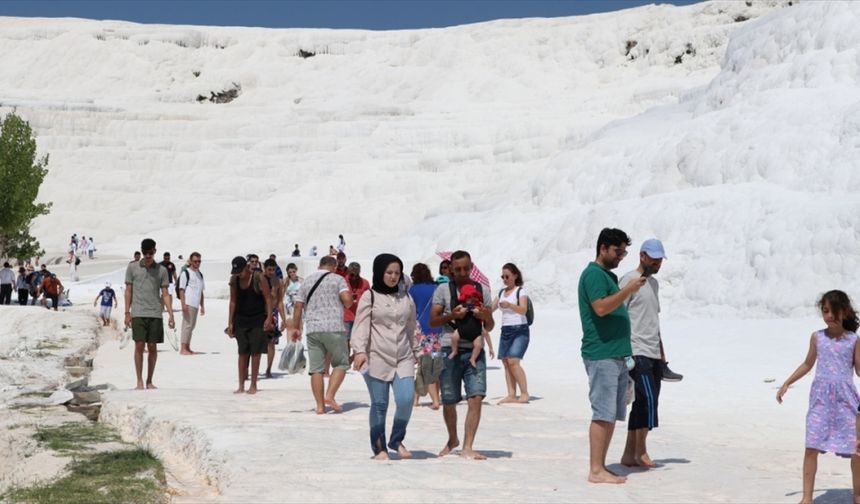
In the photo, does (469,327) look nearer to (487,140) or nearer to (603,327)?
(603,327)

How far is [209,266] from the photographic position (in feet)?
139

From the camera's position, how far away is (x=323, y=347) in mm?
10930

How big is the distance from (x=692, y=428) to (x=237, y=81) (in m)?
91.9

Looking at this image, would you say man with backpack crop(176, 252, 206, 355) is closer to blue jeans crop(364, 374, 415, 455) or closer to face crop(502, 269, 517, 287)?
face crop(502, 269, 517, 287)

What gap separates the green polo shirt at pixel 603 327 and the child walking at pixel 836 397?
126 cm

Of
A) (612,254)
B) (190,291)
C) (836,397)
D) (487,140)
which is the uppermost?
(487,140)

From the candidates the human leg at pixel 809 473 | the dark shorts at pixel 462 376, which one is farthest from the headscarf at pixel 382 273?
the human leg at pixel 809 473

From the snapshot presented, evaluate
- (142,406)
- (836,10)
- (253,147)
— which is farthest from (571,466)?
(253,147)

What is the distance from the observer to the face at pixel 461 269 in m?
8.56

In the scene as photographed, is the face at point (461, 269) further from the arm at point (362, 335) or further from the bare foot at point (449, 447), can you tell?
the bare foot at point (449, 447)

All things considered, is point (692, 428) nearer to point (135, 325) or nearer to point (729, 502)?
point (729, 502)

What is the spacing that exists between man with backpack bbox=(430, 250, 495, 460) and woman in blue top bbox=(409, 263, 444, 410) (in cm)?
11

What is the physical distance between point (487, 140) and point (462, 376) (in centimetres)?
5713

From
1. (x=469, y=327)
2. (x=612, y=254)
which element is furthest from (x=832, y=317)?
(x=469, y=327)
